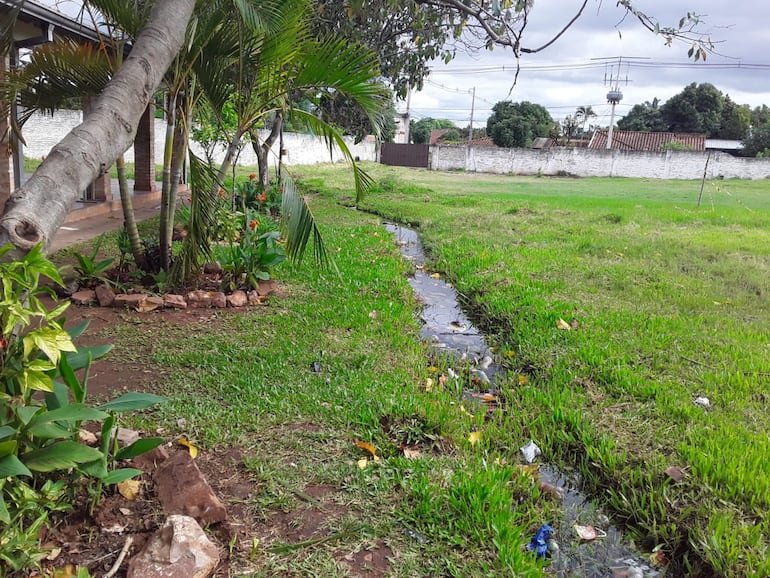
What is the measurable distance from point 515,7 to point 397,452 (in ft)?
15.7

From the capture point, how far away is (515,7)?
18.9 feet

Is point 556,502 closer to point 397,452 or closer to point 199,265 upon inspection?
point 397,452

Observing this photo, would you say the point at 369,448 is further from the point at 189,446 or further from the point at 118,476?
the point at 118,476

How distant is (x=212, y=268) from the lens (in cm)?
525

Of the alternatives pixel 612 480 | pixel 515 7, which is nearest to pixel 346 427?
pixel 612 480

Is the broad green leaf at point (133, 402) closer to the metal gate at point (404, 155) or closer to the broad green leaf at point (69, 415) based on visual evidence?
the broad green leaf at point (69, 415)

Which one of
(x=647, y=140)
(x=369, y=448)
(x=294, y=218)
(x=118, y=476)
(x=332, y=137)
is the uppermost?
(x=647, y=140)

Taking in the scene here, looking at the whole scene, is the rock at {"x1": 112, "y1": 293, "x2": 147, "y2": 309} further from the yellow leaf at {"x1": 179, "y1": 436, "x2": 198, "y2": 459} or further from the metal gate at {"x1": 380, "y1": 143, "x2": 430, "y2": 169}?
the metal gate at {"x1": 380, "y1": 143, "x2": 430, "y2": 169}

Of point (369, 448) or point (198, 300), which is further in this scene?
point (198, 300)

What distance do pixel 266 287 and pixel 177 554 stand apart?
3.49 metres

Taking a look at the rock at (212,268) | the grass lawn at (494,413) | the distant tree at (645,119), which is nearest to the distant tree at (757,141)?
the distant tree at (645,119)

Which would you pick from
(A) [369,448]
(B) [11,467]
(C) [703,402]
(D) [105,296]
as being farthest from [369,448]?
(D) [105,296]

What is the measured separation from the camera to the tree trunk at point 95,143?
155cm

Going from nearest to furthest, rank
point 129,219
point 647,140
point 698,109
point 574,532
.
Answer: point 574,532 < point 129,219 < point 647,140 < point 698,109
